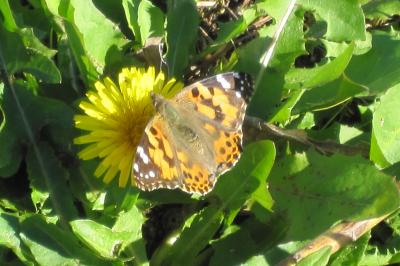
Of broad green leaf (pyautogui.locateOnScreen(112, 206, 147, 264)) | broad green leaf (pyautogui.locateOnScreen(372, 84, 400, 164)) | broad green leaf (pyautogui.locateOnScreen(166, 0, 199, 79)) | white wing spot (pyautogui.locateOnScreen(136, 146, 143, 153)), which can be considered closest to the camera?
white wing spot (pyautogui.locateOnScreen(136, 146, 143, 153))

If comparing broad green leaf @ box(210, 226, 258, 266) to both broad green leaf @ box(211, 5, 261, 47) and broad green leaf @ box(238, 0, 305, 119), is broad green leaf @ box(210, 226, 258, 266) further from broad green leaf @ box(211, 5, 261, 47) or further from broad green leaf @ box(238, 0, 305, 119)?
broad green leaf @ box(211, 5, 261, 47)

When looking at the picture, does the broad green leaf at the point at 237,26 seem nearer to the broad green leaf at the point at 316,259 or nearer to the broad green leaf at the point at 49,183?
the broad green leaf at the point at 49,183

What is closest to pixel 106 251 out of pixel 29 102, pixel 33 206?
pixel 33 206

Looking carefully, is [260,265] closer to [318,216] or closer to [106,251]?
[318,216]

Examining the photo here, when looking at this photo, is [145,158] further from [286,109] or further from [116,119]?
[286,109]

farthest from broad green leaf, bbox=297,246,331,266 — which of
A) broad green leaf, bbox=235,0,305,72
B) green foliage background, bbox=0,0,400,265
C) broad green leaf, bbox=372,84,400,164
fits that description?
broad green leaf, bbox=235,0,305,72

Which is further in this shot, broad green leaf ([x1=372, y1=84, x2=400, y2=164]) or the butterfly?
broad green leaf ([x1=372, y1=84, x2=400, y2=164])
